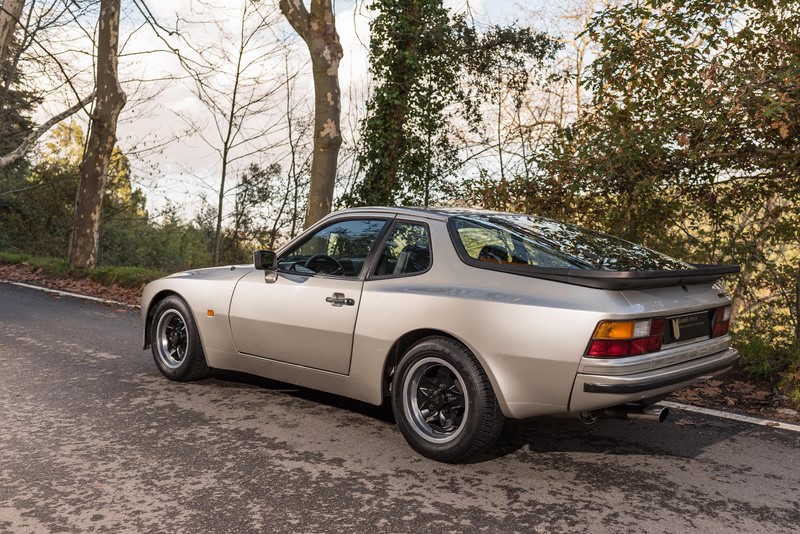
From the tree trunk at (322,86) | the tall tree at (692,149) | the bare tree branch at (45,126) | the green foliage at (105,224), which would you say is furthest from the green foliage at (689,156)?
the green foliage at (105,224)

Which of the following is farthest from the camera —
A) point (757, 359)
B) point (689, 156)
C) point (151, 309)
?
point (689, 156)

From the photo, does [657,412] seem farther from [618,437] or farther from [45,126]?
[45,126]

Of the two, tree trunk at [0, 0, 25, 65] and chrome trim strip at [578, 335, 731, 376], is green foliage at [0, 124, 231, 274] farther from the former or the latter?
chrome trim strip at [578, 335, 731, 376]

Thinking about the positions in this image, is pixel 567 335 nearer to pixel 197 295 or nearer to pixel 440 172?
pixel 197 295

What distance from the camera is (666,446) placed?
4.77 metres

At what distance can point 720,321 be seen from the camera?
463cm

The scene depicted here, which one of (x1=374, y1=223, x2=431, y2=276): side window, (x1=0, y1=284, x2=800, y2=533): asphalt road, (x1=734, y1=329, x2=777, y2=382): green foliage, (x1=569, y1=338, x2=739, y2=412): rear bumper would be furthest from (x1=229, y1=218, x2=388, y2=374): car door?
(x1=734, y1=329, x2=777, y2=382): green foliage

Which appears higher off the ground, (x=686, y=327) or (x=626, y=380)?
(x=686, y=327)

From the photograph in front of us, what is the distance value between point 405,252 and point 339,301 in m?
0.55

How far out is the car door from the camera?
486 cm

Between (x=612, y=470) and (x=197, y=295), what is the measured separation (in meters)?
3.45

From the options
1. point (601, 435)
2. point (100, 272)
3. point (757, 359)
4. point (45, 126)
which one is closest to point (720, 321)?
point (601, 435)

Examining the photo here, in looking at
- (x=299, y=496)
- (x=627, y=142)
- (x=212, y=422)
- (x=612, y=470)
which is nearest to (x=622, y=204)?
(x=627, y=142)

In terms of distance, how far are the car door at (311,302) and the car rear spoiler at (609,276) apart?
0.99 metres
